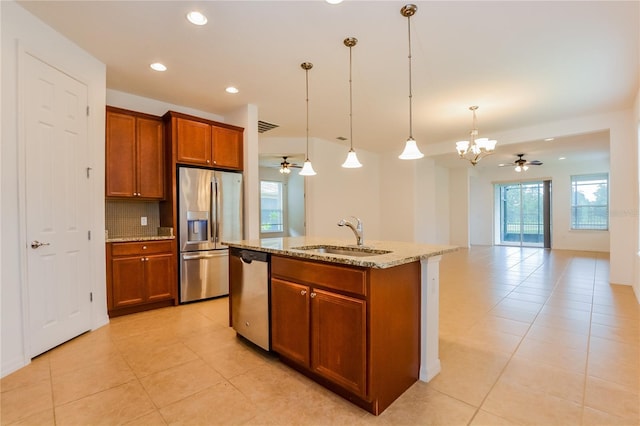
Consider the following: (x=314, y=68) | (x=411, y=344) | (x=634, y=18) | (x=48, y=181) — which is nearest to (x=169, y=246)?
(x=48, y=181)

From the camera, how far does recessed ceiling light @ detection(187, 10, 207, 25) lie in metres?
2.43

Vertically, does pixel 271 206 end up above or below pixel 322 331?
above

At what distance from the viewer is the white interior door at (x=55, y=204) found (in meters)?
2.46

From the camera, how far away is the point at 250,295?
→ 2609 millimetres

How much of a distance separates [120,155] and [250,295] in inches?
98.8

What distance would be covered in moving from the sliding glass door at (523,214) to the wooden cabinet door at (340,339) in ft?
34.0

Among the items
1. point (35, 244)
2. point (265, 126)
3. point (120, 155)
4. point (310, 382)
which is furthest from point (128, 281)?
point (265, 126)

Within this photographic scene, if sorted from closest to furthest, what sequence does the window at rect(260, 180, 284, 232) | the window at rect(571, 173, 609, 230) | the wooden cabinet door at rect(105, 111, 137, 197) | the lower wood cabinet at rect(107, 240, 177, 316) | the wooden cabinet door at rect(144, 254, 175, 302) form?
1. the lower wood cabinet at rect(107, 240, 177, 316)
2. the wooden cabinet door at rect(105, 111, 137, 197)
3. the wooden cabinet door at rect(144, 254, 175, 302)
4. the window at rect(571, 173, 609, 230)
5. the window at rect(260, 180, 284, 232)

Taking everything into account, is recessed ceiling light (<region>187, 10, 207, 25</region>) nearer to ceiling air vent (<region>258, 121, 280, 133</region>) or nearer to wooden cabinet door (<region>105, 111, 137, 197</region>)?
wooden cabinet door (<region>105, 111, 137, 197</region>)

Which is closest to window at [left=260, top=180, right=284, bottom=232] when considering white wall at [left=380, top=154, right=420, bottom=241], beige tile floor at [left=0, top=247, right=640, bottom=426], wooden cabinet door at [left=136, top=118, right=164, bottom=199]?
white wall at [left=380, top=154, right=420, bottom=241]

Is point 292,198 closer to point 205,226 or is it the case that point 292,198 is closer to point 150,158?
point 205,226

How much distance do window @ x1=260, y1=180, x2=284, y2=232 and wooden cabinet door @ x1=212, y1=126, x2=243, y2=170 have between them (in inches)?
187

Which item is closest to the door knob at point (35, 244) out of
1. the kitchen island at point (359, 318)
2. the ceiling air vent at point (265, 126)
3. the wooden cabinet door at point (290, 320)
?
the kitchen island at point (359, 318)

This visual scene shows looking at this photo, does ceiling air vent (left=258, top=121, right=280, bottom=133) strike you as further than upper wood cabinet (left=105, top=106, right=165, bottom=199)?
Yes
